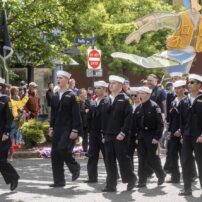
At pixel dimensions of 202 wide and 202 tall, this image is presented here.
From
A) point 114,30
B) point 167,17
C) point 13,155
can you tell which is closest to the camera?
point 13,155

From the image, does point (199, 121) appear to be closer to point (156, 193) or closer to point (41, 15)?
point (156, 193)

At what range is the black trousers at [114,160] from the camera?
11.2 m

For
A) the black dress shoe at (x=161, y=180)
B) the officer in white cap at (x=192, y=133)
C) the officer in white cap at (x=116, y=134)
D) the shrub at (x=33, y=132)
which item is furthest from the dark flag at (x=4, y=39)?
the officer in white cap at (x=192, y=133)

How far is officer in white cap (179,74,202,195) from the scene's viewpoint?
1043 cm

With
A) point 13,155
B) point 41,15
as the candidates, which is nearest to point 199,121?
point 13,155

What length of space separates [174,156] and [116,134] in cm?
161

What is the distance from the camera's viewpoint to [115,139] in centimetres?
1119

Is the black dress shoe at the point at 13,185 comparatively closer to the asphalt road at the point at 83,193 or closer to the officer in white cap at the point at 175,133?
the asphalt road at the point at 83,193

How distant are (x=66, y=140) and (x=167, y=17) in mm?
8806

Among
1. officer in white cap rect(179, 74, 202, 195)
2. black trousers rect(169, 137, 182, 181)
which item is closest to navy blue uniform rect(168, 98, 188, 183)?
black trousers rect(169, 137, 182, 181)

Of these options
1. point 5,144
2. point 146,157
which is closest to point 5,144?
point 5,144

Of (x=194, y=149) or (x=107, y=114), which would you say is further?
(x=107, y=114)

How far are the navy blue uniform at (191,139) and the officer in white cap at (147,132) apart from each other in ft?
3.40

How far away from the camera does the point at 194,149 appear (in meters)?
10.5
